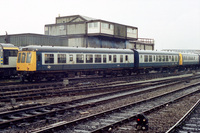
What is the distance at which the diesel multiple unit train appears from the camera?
20.4 meters

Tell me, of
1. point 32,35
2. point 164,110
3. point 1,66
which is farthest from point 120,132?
point 32,35

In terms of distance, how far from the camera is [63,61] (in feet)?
72.0

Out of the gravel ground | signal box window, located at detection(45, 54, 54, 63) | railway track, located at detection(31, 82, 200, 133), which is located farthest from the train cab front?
the gravel ground

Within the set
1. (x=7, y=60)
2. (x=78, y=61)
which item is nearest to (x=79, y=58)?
(x=78, y=61)

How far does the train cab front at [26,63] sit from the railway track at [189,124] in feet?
45.2

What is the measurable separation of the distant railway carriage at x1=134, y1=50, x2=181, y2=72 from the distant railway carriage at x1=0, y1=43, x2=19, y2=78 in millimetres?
14755

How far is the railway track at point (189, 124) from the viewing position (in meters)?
7.72

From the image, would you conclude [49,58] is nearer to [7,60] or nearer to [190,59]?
[7,60]

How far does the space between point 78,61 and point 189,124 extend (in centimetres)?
1586

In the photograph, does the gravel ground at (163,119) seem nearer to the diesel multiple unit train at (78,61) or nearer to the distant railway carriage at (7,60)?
the diesel multiple unit train at (78,61)

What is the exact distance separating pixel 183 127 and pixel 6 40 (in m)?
28.7

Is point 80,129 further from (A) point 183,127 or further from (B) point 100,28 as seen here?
(B) point 100,28

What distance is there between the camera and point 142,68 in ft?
103

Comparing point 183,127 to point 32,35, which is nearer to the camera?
point 183,127
